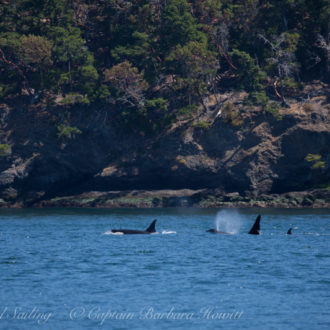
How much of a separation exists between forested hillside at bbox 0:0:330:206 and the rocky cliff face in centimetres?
14

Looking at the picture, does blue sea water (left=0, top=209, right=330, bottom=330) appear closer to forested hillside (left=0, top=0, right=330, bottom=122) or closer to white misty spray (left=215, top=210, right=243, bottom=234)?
white misty spray (left=215, top=210, right=243, bottom=234)

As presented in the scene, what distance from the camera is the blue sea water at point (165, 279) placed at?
2102 cm

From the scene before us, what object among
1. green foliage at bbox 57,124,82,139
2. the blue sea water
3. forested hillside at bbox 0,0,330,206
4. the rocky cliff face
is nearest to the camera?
the blue sea water

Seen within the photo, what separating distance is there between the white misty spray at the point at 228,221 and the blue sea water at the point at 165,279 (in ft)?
4.14

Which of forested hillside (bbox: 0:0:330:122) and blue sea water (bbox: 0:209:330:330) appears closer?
blue sea water (bbox: 0:209:330:330)

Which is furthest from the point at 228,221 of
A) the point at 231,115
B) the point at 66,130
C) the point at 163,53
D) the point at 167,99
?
the point at 163,53

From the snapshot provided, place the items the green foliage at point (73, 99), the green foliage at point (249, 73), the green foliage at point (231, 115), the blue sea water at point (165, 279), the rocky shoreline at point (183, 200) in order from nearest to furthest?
1. the blue sea water at point (165, 279)
2. the rocky shoreline at point (183, 200)
3. the green foliage at point (249, 73)
4. the green foliage at point (231, 115)
5. the green foliage at point (73, 99)

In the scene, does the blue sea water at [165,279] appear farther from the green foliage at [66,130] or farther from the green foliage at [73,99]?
the green foliage at [73,99]

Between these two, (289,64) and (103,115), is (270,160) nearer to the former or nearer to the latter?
(289,64)

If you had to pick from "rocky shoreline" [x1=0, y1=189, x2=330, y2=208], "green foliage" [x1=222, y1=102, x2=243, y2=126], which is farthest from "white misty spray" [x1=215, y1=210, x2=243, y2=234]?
"green foliage" [x1=222, y1=102, x2=243, y2=126]

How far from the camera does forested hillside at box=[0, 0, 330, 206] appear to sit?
82.8 metres

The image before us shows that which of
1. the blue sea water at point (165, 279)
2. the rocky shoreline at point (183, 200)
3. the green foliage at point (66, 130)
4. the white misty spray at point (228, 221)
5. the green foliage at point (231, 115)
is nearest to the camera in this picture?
the blue sea water at point (165, 279)

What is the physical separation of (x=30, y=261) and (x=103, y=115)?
56959mm

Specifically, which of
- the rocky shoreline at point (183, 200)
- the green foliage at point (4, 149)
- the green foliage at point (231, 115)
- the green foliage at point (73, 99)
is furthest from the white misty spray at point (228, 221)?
the green foliage at point (4, 149)
